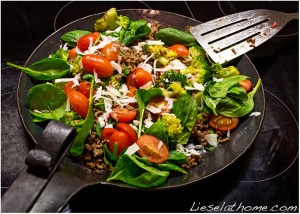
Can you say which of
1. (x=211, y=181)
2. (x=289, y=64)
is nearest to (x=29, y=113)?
(x=211, y=181)

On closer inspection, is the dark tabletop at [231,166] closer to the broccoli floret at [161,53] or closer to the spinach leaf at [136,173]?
the spinach leaf at [136,173]

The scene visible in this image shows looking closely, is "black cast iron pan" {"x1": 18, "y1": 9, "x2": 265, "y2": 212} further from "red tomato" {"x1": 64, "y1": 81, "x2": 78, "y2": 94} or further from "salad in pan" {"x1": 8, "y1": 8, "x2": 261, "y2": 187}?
"red tomato" {"x1": 64, "y1": 81, "x2": 78, "y2": 94}

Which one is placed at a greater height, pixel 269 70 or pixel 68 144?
pixel 68 144

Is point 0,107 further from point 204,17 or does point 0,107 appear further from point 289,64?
point 289,64

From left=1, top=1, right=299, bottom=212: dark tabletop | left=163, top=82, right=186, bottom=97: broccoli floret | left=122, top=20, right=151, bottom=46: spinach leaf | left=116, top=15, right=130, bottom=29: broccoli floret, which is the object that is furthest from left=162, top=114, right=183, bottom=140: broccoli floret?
left=116, top=15, right=130, bottom=29: broccoli floret

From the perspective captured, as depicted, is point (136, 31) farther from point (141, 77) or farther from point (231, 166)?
point (231, 166)
